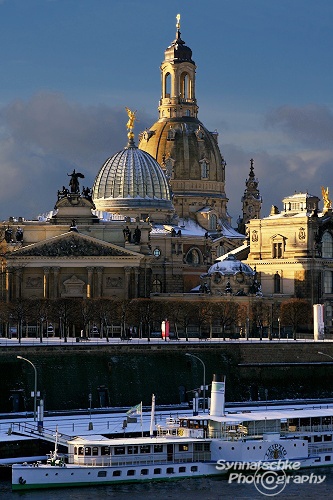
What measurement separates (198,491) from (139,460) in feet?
14.5

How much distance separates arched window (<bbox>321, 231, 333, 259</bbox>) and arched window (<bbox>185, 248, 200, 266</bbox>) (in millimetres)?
15968

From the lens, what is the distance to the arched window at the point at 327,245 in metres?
168

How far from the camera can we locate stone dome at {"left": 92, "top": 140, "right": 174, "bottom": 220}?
17762cm

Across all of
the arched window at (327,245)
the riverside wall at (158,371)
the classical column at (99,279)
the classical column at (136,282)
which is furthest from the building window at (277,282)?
the riverside wall at (158,371)

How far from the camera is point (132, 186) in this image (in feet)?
585

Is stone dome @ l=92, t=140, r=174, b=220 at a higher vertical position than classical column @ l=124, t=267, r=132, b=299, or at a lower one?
higher

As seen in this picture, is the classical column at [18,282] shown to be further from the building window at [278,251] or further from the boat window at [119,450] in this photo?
the boat window at [119,450]

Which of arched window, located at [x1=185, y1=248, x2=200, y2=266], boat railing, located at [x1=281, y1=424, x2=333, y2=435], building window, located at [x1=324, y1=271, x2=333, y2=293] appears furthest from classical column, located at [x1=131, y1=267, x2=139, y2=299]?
boat railing, located at [x1=281, y1=424, x2=333, y2=435]

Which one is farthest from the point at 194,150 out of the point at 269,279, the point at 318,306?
the point at 318,306

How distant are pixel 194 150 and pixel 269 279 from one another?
25981 mm

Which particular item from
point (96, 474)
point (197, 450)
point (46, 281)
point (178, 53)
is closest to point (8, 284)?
point (46, 281)

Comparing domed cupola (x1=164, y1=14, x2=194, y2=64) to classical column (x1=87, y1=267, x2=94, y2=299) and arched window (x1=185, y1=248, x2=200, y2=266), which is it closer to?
arched window (x1=185, y1=248, x2=200, y2=266)

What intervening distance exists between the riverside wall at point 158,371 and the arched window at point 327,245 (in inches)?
1489

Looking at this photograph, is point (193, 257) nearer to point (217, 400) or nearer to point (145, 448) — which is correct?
point (217, 400)
